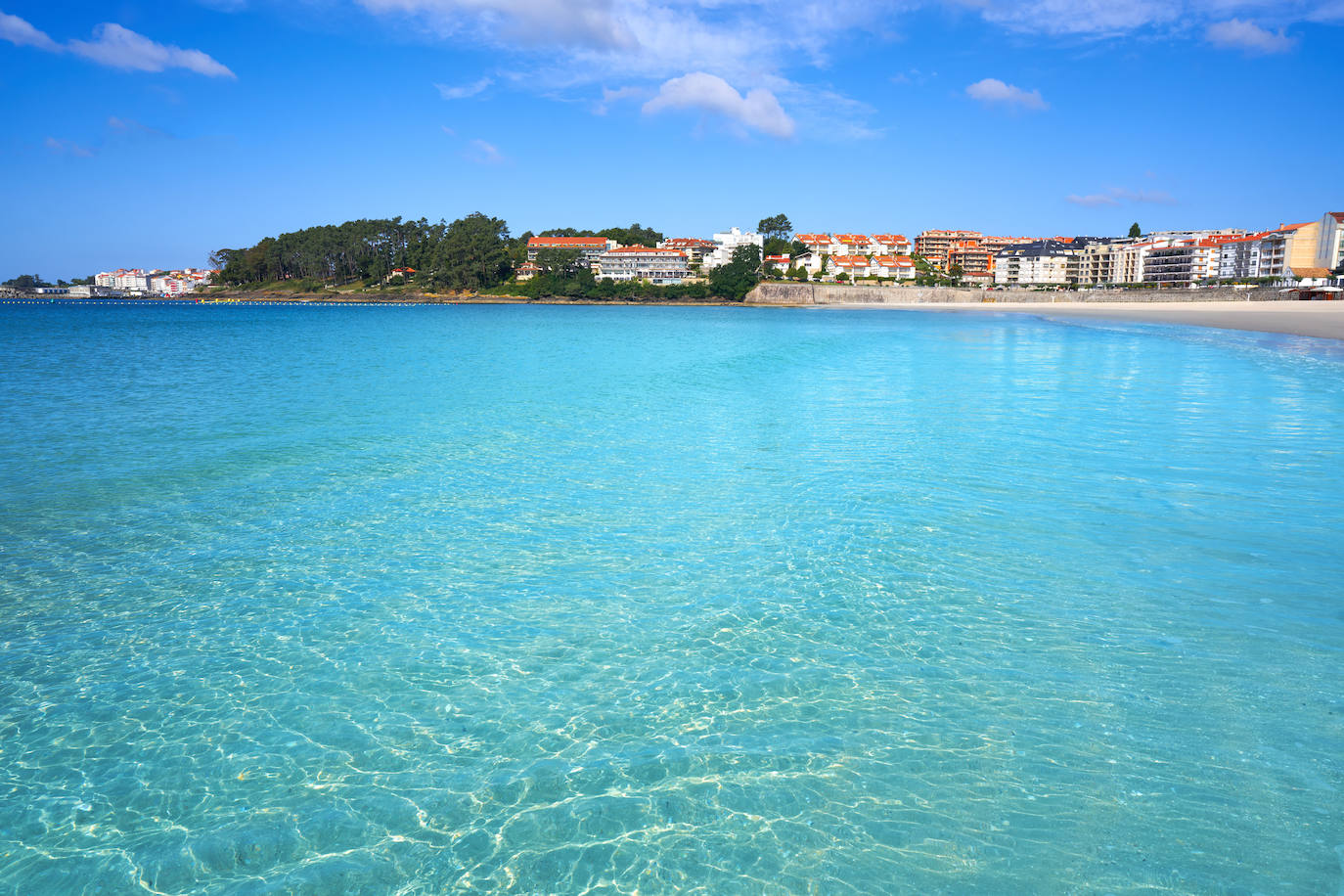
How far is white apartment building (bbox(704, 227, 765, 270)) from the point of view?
143 metres

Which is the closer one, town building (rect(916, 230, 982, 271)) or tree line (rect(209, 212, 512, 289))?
tree line (rect(209, 212, 512, 289))

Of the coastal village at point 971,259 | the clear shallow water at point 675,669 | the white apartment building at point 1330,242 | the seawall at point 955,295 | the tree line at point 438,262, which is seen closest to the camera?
the clear shallow water at point 675,669

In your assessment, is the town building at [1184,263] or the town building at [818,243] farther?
the town building at [818,243]

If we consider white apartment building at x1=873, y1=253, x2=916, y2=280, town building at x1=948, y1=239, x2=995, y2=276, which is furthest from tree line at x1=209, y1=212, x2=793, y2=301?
town building at x1=948, y1=239, x2=995, y2=276

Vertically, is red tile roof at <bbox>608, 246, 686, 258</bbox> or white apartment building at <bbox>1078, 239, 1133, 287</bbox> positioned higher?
red tile roof at <bbox>608, 246, 686, 258</bbox>

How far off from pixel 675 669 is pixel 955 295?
118 meters

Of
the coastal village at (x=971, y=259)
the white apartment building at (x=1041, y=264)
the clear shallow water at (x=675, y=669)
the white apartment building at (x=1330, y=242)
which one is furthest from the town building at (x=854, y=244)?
the clear shallow water at (x=675, y=669)

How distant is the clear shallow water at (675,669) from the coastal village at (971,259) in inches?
4675

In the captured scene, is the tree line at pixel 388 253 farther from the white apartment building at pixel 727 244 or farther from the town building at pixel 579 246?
the white apartment building at pixel 727 244

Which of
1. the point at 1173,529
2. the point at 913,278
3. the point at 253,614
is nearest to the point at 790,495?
the point at 1173,529

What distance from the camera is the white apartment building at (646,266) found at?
137 meters

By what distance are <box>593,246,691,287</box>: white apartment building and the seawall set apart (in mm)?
15472

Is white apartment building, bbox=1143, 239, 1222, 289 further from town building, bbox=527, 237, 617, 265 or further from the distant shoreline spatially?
town building, bbox=527, 237, 617, 265

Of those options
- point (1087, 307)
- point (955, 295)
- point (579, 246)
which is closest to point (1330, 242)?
point (1087, 307)
